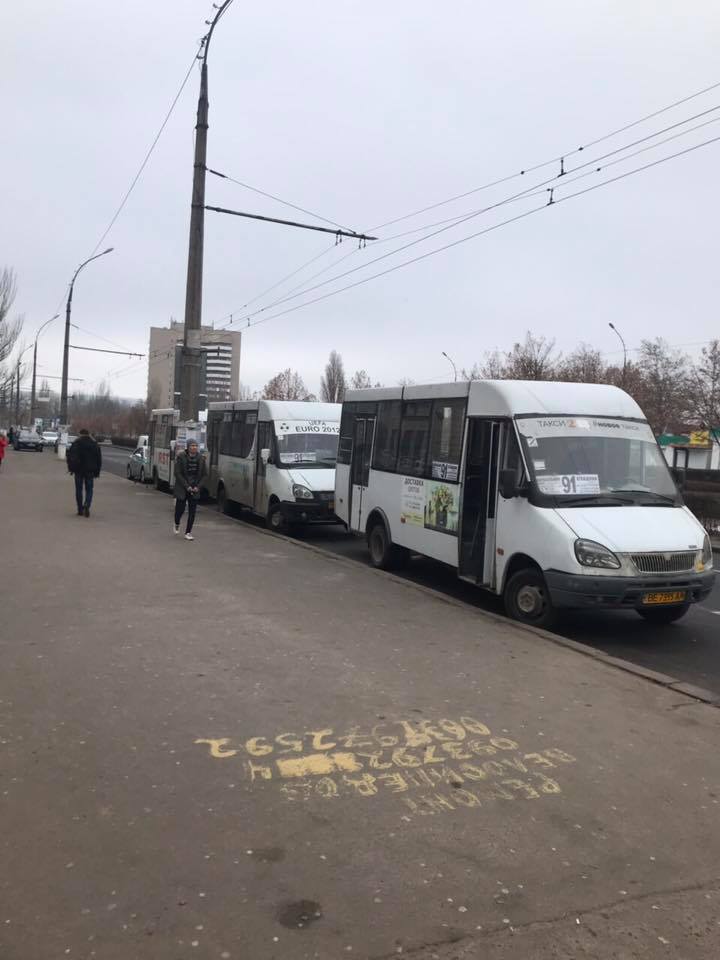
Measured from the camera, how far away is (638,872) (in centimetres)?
343

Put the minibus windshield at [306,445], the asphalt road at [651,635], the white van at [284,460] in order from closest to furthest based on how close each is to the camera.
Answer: the asphalt road at [651,635] → the white van at [284,460] → the minibus windshield at [306,445]

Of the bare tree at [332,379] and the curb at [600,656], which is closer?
the curb at [600,656]

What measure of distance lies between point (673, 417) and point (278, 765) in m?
47.4

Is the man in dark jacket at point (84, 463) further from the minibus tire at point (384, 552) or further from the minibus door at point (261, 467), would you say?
the minibus tire at point (384, 552)

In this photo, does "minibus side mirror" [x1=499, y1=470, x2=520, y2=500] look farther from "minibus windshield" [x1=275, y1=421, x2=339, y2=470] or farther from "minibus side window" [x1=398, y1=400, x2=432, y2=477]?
"minibus windshield" [x1=275, y1=421, x2=339, y2=470]

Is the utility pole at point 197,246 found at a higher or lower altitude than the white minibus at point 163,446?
higher

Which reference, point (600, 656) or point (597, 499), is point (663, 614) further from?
point (600, 656)

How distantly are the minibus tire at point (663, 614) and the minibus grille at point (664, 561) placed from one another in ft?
2.16

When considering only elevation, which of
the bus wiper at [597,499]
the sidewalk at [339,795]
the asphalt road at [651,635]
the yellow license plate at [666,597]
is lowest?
the asphalt road at [651,635]

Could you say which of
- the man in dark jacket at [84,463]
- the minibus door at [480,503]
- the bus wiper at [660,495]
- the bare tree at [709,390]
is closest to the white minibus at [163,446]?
the man in dark jacket at [84,463]

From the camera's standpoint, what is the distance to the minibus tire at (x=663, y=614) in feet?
28.3

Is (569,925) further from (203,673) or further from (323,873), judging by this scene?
(203,673)

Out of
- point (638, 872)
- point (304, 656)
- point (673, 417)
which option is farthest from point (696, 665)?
point (673, 417)

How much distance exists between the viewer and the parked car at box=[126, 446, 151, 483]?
2658 cm
